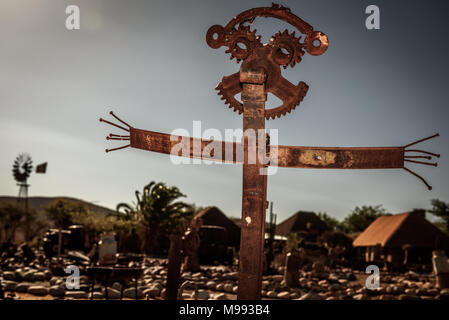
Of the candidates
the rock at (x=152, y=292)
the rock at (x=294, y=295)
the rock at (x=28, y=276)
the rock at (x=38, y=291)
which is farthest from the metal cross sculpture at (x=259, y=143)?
the rock at (x=28, y=276)

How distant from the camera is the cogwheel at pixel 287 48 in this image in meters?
4.16

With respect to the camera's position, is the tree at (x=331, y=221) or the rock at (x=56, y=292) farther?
the tree at (x=331, y=221)

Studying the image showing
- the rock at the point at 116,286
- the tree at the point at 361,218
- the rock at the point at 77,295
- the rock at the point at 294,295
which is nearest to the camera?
the rock at the point at 77,295

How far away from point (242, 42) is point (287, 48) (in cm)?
51

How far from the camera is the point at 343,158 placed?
14.0 feet

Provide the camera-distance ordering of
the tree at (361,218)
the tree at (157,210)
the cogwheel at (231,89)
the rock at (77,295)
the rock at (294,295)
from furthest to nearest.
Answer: the tree at (361,218), the tree at (157,210), the rock at (294,295), the rock at (77,295), the cogwheel at (231,89)

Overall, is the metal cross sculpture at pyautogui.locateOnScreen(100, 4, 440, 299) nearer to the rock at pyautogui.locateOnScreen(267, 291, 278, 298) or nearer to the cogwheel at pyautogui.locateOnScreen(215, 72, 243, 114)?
the cogwheel at pyautogui.locateOnScreen(215, 72, 243, 114)

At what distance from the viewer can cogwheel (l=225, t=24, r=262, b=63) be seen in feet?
13.8

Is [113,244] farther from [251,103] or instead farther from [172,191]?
[172,191]

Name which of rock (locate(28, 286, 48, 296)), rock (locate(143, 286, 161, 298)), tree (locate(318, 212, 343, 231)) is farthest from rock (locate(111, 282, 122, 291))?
tree (locate(318, 212, 343, 231))

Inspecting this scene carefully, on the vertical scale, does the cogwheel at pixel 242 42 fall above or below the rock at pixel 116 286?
above

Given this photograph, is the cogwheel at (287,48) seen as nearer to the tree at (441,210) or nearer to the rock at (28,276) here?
the rock at (28,276)

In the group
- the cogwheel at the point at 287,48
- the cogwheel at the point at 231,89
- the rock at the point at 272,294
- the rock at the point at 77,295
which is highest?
the cogwheel at the point at 287,48

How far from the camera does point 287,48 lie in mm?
4172
